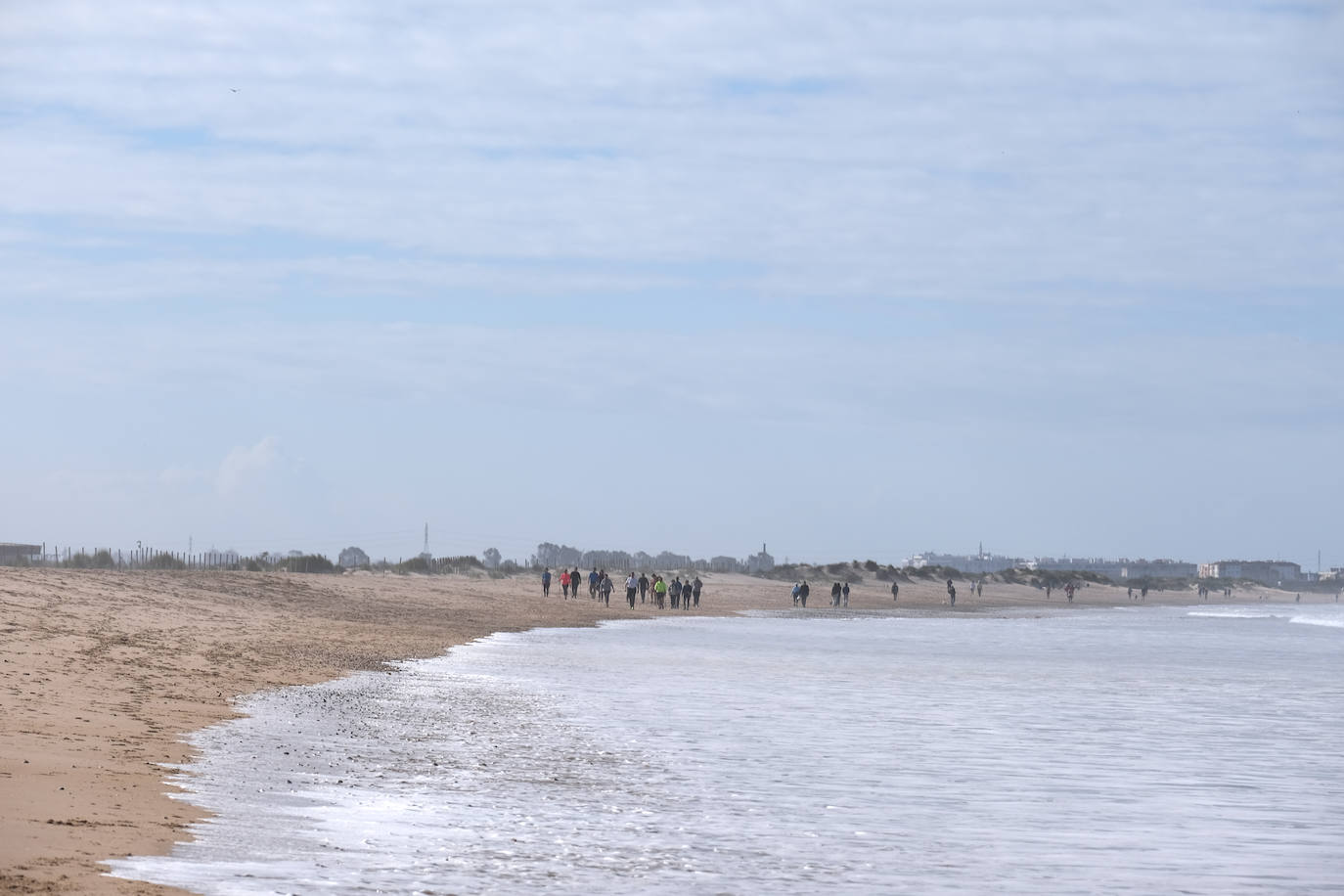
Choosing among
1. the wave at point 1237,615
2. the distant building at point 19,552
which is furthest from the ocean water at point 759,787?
the wave at point 1237,615

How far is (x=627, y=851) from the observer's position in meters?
8.59

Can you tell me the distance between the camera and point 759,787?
11141 millimetres

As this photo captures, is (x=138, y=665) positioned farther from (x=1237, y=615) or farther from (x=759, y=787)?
(x=1237, y=615)

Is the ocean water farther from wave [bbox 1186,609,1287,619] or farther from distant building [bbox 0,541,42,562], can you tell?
wave [bbox 1186,609,1287,619]

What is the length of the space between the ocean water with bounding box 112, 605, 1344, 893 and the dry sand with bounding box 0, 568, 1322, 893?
17.0 inches

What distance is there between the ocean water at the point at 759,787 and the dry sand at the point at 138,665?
43 centimetres

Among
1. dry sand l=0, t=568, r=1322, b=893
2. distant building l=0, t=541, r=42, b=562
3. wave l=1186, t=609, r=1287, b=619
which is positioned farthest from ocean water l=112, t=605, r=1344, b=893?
wave l=1186, t=609, r=1287, b=619

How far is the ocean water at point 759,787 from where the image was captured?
8094 mm

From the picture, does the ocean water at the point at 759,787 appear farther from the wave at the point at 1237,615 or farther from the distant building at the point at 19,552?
the wave at the point at 1237,615

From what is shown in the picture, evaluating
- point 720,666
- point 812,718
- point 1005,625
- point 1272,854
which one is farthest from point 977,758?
point 1005,625

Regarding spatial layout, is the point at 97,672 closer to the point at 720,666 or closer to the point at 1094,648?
the point at 720,666

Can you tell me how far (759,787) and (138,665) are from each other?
9873 mm

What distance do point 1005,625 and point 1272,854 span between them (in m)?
45.7

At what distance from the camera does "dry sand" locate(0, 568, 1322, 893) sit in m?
8.05
